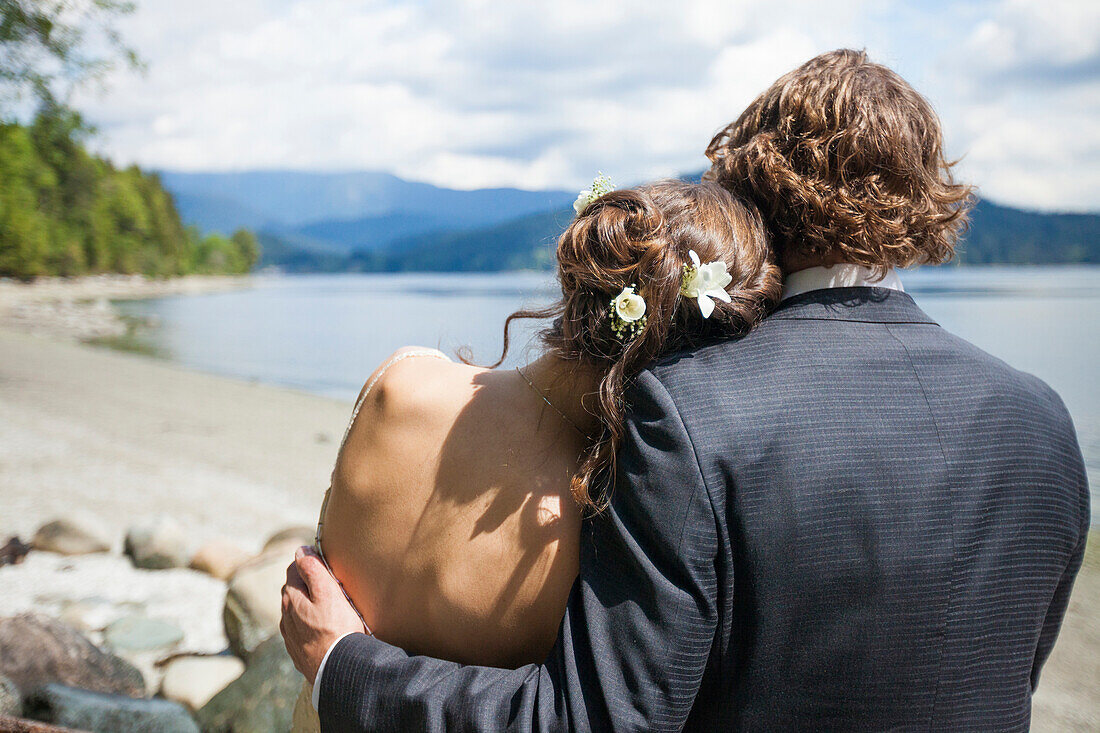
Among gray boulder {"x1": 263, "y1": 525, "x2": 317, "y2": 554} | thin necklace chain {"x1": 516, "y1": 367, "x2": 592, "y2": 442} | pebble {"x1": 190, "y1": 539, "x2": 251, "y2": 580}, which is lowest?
pebble {"x1": 190, "y1": 539, "x2": 251, "y2": 580}

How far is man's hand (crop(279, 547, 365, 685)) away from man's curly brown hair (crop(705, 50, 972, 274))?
1.12 metres

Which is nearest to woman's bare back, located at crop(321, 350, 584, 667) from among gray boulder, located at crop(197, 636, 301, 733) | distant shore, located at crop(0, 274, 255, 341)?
gray boulder, located at crop(197, 636, 301, 733)

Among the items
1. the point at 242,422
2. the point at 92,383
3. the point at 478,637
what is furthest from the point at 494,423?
the point at 92,383

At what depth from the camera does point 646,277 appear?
4.22 ft

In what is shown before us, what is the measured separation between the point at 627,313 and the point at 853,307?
0.41m

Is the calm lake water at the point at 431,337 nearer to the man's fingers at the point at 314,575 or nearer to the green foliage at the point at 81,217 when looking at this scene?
the man's fingers at the point at 314,575

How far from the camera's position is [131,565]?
487 centimetres

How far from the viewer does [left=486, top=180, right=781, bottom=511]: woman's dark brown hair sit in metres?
1.28

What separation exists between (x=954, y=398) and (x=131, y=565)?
5.01m

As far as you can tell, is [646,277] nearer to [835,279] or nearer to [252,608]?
[835,279]

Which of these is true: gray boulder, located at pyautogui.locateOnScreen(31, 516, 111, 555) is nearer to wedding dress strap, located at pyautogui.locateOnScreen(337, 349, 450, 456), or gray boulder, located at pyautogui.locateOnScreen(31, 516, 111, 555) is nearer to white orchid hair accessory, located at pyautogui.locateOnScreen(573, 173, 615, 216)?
wedding dress strap, located at pyautogui.locateOnScreen(337, 349, 450, 456)

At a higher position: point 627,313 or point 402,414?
point 627,313

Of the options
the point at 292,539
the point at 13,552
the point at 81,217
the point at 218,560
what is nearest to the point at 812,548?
the point at 292,539


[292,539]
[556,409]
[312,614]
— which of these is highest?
[556,409]
